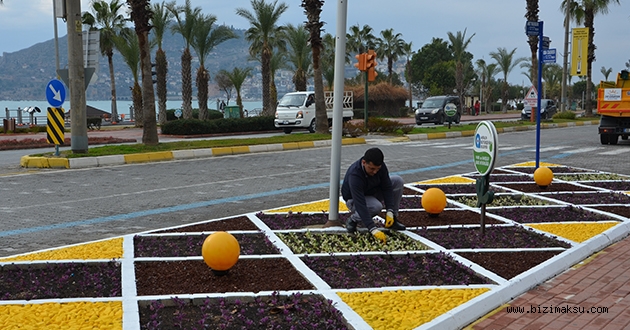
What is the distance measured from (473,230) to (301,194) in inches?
145

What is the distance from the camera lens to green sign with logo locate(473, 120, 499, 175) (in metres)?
6.38

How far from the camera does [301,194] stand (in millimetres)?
10227

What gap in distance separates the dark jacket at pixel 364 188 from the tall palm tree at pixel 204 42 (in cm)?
3271

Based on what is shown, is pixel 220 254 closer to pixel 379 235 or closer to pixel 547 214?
pixel 379 235

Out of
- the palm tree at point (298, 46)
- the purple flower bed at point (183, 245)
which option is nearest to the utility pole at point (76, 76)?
the purple flower bed at point (183, 245)

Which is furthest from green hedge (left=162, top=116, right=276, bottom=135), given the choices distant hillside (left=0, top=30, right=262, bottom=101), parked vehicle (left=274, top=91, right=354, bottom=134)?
distant hillside (left=0, top=30, right=262, bottom=101)

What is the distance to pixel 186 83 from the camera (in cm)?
3916

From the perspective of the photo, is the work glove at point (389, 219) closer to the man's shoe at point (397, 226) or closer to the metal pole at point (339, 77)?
the man's shoe at point (397, 226)

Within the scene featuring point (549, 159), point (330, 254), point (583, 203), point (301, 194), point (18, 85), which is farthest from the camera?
point (18, 85)

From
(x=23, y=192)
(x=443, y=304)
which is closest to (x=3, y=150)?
(x=23, y=192)

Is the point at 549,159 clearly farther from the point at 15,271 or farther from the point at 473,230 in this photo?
the point at 15,271

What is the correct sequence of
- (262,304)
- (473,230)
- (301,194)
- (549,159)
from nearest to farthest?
(262,304)
(473,230)
(301,194)
(549,159)

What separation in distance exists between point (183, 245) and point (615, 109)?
1688cm

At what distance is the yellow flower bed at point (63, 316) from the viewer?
4.14 meters
